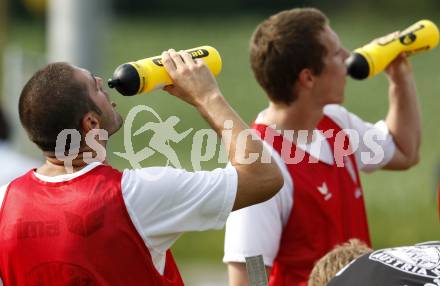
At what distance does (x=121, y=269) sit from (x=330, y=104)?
5.93 ft

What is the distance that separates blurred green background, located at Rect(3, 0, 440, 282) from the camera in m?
11.6

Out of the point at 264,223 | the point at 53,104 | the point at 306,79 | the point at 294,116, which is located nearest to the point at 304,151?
the point at 294,116

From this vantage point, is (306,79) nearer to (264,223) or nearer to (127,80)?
(264,223)

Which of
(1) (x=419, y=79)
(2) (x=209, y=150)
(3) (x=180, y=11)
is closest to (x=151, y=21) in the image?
(3) (x=180, y=11)

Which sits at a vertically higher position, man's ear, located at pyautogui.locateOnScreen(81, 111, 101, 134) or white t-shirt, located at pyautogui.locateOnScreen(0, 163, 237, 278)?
man's ear, located at pyautogui.locateOnScreen(81, 111, 101, 134)

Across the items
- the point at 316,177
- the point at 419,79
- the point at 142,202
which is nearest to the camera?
the point at 142,202

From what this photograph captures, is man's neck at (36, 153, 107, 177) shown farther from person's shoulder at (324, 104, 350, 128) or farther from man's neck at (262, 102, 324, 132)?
person's shoulder at (324, 104, 350, 128)

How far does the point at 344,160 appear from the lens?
17.2 feet

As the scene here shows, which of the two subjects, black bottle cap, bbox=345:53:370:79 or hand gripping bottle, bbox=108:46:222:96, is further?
black bottle cap, bbox=345:53:370:79

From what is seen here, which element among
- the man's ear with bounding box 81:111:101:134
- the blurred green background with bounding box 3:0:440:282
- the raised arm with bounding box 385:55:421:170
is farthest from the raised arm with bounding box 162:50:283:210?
the blurred green background with bounding box 3:0:440:282

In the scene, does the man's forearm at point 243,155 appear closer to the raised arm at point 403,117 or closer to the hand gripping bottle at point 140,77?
the hand gripping bottle at point 140,77

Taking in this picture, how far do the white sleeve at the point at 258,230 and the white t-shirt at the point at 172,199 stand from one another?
948 millimetres

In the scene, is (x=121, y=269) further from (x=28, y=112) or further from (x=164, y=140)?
(x=164, y=140)

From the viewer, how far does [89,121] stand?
3947 millimetres
